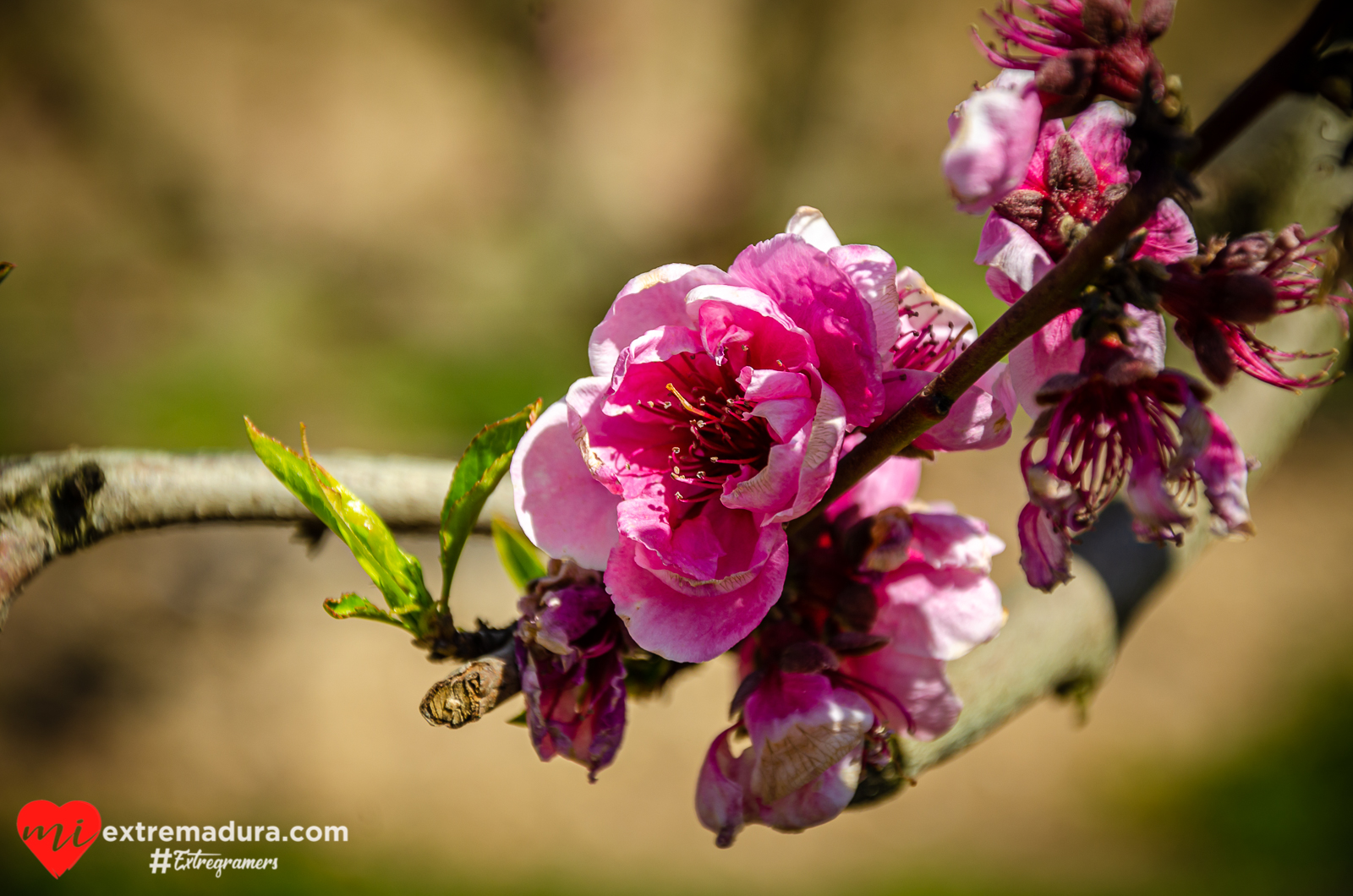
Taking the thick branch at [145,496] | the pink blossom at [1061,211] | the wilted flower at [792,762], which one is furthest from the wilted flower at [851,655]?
the thick branch at [145,496]

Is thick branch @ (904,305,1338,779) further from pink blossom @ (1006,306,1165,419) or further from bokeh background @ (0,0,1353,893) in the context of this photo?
pink blossom @ (1006,306,1165,419)

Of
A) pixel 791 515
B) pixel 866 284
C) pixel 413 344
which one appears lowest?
pixel 791 515

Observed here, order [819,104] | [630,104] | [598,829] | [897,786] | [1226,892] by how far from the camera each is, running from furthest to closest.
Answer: [630,104]
[819,104]
[598,829]
[1226,892]
[897,786]

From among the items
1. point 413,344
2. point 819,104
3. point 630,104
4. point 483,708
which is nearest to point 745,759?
point 483,708

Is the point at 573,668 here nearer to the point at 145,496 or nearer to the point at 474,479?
the point at 474,479

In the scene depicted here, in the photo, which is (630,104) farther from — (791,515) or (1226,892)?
(791,515)

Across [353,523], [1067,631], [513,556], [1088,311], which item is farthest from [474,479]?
[1067,631]
